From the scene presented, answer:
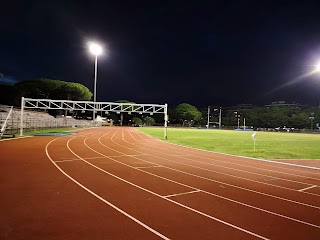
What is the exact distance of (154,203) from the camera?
20.9 ft

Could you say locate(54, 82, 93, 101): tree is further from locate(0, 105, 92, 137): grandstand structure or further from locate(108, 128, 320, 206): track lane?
locate(108, 128, 320, 206): track lane

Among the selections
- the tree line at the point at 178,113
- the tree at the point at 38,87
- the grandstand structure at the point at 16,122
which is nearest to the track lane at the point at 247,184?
the grandstand structure at the point at 16,122

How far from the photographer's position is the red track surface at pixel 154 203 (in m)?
4.72

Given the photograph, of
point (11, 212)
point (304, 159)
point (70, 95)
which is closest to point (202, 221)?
point (11, 212)

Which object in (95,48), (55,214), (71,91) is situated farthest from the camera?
(71,91)

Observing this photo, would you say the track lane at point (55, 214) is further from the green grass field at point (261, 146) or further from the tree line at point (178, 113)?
the tree line at point (178, 113)

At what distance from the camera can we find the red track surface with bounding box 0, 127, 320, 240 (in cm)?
472

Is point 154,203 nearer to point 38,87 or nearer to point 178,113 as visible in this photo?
point 38,87

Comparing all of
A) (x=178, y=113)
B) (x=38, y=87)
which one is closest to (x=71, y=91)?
(x=38, y=87)

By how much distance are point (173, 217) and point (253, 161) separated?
388 inches

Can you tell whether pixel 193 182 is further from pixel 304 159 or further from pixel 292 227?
pixel 304 159

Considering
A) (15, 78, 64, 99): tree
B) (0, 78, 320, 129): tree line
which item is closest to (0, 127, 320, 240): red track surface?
(15, 78, 64, 99): tree

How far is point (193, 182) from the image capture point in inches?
344

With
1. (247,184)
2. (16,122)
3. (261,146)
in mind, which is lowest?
(247,184)
